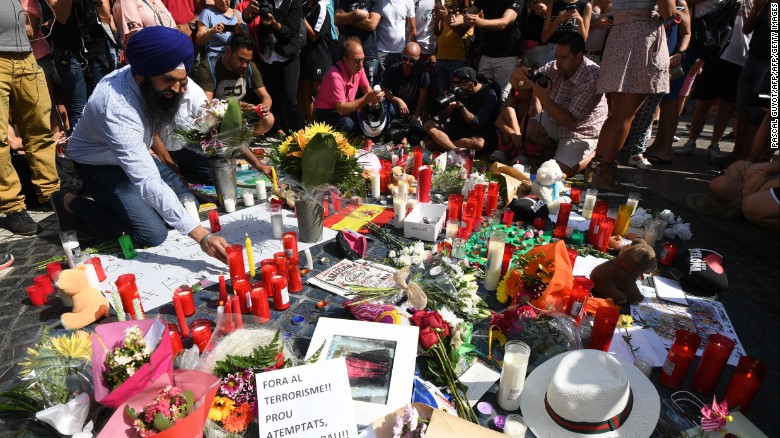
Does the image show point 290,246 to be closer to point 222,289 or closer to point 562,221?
point 222,289

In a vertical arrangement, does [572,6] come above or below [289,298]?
above

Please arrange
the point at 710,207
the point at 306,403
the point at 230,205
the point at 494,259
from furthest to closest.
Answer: the point at 710,207
the point at 230,205
the point at 494,259
the point at 306,403

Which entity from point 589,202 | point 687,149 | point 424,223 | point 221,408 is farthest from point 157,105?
point 687,149

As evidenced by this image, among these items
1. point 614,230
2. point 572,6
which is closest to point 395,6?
point 572,6

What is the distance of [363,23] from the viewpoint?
6.46 metres

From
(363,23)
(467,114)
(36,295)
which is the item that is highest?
(363,23)

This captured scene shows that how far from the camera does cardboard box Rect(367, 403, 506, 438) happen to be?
5.06 feet

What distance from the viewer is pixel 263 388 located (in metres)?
1.74

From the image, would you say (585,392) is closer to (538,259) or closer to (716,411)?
(716,411)

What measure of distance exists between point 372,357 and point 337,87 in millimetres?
4399

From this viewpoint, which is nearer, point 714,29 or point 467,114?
point 714,29

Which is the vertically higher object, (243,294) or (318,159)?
(318,159)

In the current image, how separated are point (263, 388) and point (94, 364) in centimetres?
65

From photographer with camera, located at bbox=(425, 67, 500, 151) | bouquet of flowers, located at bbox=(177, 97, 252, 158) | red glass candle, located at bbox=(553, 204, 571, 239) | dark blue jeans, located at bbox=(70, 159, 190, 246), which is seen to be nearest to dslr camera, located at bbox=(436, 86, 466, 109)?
photographer with camera, located at bbox=(425, 67, 500, 151)
